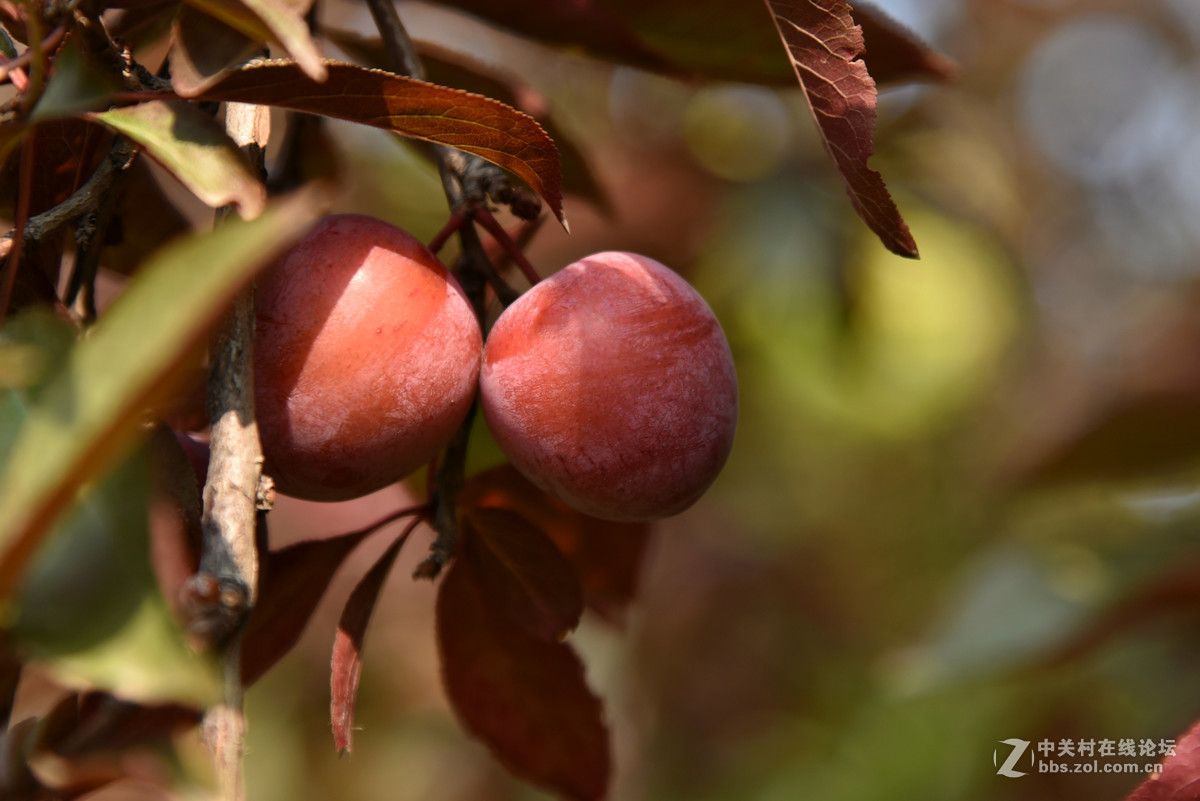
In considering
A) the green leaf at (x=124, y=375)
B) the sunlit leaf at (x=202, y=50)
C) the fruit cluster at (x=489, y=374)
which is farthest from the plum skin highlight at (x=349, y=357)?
the green leaf at (x=124, y=375)

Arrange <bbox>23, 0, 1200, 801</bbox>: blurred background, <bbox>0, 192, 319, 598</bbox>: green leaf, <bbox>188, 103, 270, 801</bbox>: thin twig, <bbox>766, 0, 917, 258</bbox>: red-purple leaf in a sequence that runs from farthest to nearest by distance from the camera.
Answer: <bbox>23, 0, 1200, 801</bbox>: blurred background < <bbox>766, 0, 917, 258</bbox>: red-purple leaf < <bbox>188, 103, 270, 801</bbox>: thin twig < <bbox>0, 192, 319, 598</bbox>: green leaf

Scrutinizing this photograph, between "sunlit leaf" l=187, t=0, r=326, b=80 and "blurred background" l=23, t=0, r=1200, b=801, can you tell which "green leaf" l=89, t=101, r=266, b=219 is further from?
"blurred background" l=23, t=0, r=1200, b=801

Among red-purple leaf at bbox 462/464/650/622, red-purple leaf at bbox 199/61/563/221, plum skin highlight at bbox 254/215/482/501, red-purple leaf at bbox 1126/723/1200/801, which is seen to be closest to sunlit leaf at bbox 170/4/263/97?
red-purple leaf at bbox 199/61/563/221

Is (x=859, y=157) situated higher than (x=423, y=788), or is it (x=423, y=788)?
(x=859, y=157)

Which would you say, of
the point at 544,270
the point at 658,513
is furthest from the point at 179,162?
the point at 544,270

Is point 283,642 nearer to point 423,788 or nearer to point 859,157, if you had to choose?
point 859,157

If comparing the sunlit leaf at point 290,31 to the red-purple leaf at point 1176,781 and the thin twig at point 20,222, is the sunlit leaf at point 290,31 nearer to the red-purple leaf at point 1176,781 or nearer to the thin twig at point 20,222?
the thin twig at point 20,222

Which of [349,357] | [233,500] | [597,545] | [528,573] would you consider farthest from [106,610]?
[597,545]
